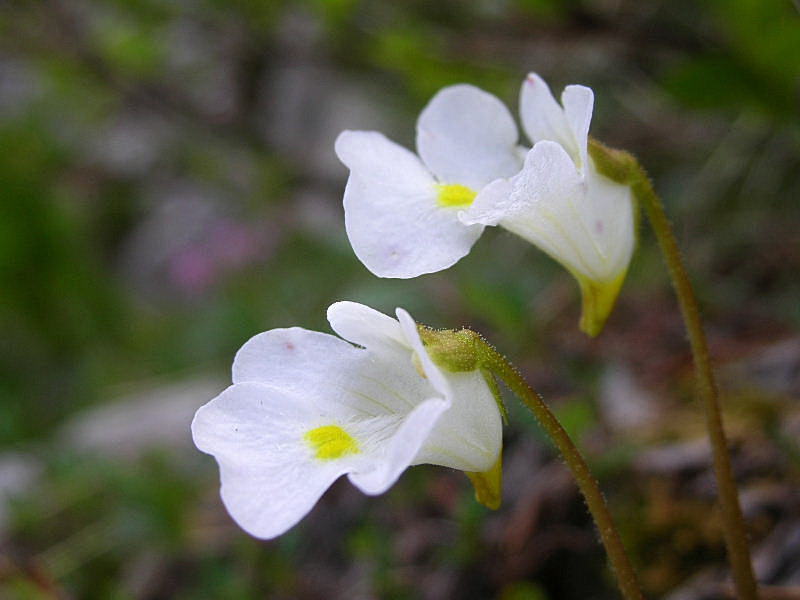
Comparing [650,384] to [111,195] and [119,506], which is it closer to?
[119,506]

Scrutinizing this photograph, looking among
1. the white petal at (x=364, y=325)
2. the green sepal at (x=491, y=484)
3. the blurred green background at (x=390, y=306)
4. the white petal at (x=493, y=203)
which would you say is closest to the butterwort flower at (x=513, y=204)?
the white petal at (x=493, y=203)

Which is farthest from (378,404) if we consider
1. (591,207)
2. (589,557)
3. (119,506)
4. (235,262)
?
(235,262)

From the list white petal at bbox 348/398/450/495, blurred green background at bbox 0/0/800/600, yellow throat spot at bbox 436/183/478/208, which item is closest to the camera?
white petal at bbox 348/398/450/495

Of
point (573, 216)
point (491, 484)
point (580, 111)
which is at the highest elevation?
point (580, 111)

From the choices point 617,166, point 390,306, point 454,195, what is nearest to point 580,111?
point 617,166

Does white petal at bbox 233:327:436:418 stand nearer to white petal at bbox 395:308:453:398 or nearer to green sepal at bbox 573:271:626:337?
white petal at bbox 395:308:453:398

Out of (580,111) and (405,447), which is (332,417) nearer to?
(405,447)

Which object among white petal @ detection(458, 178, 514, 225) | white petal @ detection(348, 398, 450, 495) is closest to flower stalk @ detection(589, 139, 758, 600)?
white petal @ detection(458, 178, 514, 225)
